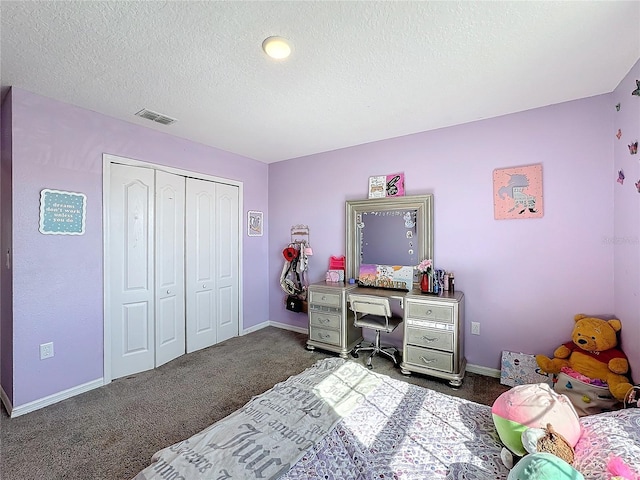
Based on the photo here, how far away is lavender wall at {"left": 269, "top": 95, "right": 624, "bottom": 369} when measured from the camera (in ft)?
7.48

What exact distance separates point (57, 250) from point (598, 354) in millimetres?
4342

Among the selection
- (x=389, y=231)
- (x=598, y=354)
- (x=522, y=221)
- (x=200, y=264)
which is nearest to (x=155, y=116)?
(x=200, y=264)

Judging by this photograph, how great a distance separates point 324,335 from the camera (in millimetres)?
3238

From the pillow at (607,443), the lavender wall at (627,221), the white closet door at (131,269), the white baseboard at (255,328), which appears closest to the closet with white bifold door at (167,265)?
the white closet door at (131,269)

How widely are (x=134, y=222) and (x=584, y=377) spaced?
4059mm

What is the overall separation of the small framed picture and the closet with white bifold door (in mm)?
227

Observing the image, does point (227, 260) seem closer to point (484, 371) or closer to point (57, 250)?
point (57, 250)

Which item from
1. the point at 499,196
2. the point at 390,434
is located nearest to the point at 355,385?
the point at 390,434

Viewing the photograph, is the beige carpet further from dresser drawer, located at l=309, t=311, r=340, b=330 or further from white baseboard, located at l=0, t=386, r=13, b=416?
dresser drawer, located at l=309, t=311, r=340, b=330

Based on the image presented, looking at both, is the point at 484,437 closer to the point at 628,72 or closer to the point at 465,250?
→ the point at 465,250

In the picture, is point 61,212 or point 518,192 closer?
point 61,212

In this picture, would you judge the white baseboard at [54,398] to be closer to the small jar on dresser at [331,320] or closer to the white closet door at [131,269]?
the white closet door at [131,269]

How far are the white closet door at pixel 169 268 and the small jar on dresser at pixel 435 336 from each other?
2493 millimetres

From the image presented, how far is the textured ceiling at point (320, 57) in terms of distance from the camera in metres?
1.42
